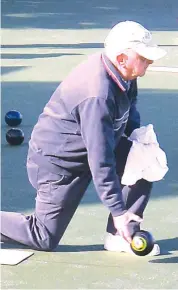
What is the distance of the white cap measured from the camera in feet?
15.7

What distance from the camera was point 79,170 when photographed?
202 inches

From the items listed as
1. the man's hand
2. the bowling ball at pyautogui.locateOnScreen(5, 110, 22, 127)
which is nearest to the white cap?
the man's hand

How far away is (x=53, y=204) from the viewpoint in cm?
517

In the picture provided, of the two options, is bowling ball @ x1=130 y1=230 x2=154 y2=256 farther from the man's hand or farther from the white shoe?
the white shoe

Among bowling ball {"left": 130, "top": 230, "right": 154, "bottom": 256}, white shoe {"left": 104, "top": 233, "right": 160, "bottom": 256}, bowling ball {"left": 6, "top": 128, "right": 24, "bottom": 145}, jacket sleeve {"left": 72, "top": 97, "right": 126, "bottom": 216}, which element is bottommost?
bowling ball {"left": 6, "top": 128, "right": 24, "bottom": 145}

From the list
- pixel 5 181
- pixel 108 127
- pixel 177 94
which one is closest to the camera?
pixel 108 127

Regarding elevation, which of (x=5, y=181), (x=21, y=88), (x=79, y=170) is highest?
(x=79, y=170)

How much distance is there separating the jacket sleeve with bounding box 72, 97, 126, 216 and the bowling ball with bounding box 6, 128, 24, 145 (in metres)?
3.31

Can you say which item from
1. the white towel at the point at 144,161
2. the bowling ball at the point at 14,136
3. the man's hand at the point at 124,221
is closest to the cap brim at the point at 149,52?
the white towel at the point at 144,161

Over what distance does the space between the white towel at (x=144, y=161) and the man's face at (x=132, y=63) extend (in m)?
0.55

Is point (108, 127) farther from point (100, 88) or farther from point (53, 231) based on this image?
point (53, 231)

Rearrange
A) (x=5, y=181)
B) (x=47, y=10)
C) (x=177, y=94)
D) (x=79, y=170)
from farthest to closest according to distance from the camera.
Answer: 1. (x=47, y=10)
2. (x=177, y=94)
3. (x=5, y=181)
4. (x=79, y=170)

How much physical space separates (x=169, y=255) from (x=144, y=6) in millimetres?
19519

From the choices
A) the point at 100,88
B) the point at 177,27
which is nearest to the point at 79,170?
the point at 100,88
